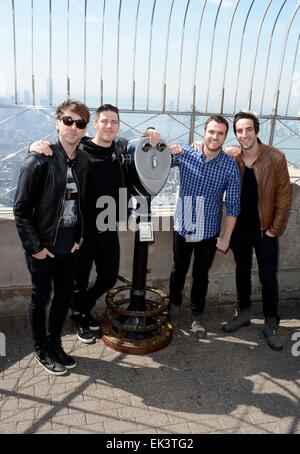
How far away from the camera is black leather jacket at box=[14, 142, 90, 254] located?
112 inches

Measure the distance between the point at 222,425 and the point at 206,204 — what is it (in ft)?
5.49

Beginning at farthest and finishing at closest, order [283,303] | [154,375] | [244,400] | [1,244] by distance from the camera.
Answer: [283,303], [1,244], [154,375], [244,400]

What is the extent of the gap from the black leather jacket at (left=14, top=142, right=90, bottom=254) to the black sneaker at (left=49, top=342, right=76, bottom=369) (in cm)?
91

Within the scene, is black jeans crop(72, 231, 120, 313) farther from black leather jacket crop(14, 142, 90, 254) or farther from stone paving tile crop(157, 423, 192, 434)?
stone paving tile crop(157, 423, 192, 434)

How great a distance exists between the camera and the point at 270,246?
3.76 meters

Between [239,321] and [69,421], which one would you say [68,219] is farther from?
[239,321]

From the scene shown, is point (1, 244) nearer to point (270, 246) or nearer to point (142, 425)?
point (142, 425)

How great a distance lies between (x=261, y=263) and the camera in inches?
151

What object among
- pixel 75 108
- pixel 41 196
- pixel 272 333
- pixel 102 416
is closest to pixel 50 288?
pixel 41 196

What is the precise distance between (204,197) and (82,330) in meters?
1.58

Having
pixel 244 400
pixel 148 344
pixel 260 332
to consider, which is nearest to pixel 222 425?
pixel 244 400

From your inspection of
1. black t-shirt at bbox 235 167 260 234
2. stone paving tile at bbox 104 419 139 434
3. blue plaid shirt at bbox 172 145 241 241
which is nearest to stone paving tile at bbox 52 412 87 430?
stone paving tile at bbox 104 419 139 434

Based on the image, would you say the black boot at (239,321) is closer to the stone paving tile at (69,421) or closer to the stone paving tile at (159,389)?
the stone paving tile at (159,389)

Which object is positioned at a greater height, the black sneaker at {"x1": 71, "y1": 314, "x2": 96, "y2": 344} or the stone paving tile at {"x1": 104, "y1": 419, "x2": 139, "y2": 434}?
the black sneaker at {"x1": 71, "y1": 314, "x2": 96, "y2": 344}
